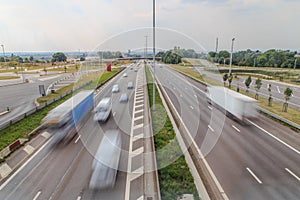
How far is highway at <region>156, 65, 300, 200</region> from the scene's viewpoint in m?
10.5

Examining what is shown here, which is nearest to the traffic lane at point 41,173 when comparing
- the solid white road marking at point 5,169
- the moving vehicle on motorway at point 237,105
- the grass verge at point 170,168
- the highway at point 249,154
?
the solid white road marking at point 5,169

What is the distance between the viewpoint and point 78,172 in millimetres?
11992

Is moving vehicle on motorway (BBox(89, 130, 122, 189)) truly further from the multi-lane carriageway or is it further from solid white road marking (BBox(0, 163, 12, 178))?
solid white road marking (BBox(0, 163, 12, 178))

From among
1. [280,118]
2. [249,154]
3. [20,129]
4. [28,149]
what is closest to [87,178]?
[28,149]

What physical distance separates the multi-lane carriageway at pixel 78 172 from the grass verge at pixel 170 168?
0.60 meters

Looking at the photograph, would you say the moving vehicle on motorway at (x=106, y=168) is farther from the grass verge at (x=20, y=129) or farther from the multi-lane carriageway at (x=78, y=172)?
the grass verge at (x=20, y=129)

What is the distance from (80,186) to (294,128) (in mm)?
19004

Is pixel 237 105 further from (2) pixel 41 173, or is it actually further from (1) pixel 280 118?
(2) pixel 41 173

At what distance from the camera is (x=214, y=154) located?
13.9 m

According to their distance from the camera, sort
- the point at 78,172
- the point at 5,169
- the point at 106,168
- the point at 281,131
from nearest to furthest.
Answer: the point at 106,168 → the point at 78,172 → the point at 5,169 → the point at 281,131

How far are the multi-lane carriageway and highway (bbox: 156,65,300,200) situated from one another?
4.29 meters

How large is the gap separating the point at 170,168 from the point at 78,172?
552 centimetres

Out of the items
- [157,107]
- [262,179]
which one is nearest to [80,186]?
[262,179]

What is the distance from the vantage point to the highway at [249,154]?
34.6ft
